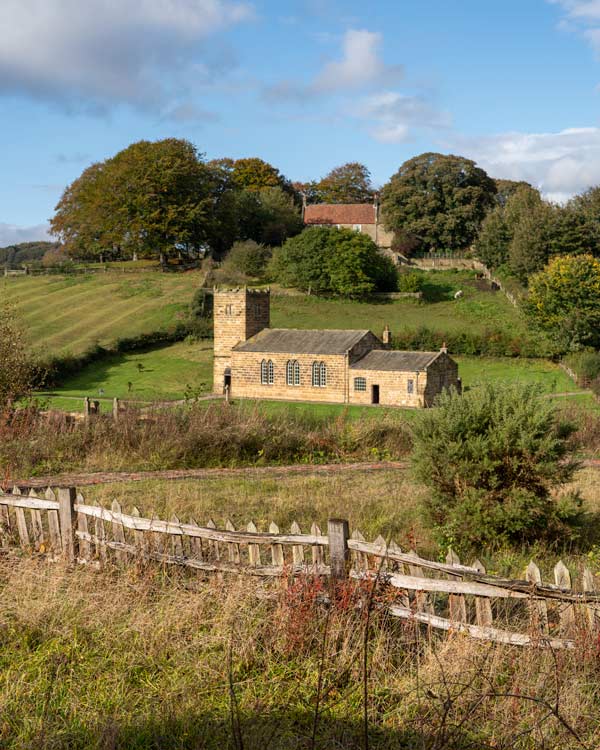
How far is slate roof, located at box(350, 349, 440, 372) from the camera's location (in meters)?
43.2

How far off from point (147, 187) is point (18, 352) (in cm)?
5740

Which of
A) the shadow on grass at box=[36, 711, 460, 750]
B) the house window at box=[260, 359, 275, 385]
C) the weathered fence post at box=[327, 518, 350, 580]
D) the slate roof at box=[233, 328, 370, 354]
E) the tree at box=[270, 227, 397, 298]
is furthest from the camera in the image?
the tree at box=[270, 227, 397, 298]

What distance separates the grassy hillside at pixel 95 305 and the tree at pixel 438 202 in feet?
76.0

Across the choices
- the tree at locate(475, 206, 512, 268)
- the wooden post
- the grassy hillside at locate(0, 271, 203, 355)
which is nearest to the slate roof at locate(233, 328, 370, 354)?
the grassy hillside at locate(0, 271, 203, 355)

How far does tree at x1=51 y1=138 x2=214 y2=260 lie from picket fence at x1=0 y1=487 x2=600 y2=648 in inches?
2707

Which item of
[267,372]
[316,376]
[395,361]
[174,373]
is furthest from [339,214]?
[395,361]

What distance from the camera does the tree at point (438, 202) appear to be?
260ft

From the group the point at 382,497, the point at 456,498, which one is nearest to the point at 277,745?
the point at 456,498

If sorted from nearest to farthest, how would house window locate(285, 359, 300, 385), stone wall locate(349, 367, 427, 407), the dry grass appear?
the dry grass, stone wall locate(349, 367, 427, 407), house window locate(285, 359, 300, 385)

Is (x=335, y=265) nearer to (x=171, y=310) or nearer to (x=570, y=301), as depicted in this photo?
(x=171, y=310)

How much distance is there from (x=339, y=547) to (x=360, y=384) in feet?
128

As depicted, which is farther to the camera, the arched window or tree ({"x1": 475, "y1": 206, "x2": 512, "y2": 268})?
tree ({"x1": 475, "y1": 206, "x2": 512, "y2": 268})

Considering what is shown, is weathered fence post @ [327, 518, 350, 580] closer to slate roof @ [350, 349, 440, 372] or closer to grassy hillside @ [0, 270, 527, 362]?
slate roof @ [350, 349, 440, 372]

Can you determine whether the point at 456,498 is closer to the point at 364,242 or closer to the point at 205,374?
the point at 205,374
